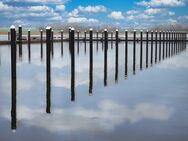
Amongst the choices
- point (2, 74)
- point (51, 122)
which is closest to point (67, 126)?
point (51, 122)

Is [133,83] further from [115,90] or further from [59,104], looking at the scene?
[59,104]

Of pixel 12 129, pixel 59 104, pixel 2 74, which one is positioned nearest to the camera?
pixel 12 129

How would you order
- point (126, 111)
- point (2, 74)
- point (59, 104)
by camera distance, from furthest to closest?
1. point (2, 74)
2. point (59, 104)
3. point (126, 111)

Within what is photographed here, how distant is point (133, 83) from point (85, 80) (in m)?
1.78

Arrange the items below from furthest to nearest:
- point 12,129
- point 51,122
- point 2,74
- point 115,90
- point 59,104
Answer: point 2,74
point 115,90
point 59,104
point 51,122
point 12,129

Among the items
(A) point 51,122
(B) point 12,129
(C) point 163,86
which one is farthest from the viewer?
(C) point 163,86

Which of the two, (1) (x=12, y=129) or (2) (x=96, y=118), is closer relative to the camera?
(1) (x=12, y=129)

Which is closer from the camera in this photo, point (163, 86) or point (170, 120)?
point (170, 120)

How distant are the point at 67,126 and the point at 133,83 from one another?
7.38 meters

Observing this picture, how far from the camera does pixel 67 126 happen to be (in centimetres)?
904

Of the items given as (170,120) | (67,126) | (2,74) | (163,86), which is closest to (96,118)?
(67,126)

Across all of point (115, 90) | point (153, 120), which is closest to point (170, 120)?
point (153, 120)

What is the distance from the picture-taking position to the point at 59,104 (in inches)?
447

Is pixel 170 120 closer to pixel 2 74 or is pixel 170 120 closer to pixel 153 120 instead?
pixel 153 120
